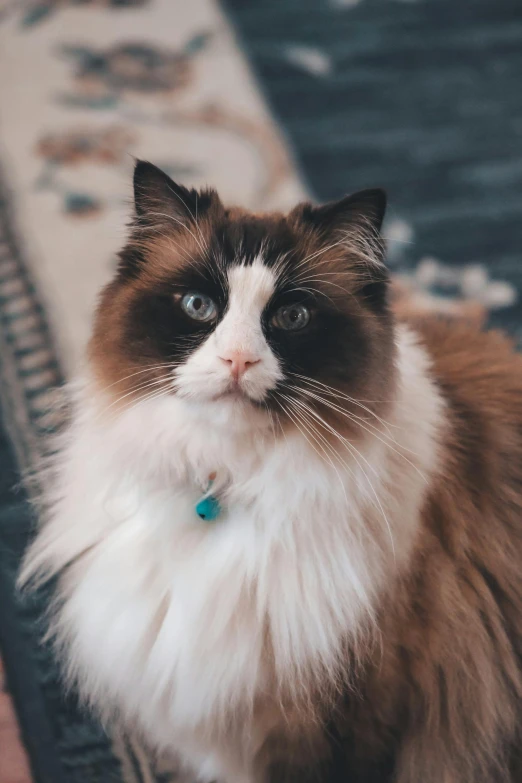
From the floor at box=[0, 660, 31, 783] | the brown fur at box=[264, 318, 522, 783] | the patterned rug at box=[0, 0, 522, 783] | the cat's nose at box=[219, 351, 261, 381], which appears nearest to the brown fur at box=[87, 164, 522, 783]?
the brown fur at box=[264, 318, 522, 783]

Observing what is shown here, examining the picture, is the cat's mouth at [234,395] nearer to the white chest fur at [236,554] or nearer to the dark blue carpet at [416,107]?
the white chest fur at [236,554]

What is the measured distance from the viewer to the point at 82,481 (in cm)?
106

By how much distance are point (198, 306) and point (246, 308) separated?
6cm

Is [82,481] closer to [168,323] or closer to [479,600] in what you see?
[168,323]

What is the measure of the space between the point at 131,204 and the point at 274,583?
50 cm

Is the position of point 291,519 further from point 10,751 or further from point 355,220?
point 10,751

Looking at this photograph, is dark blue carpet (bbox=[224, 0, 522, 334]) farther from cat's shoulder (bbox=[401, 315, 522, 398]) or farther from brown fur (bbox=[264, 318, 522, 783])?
brown fur (bbox=[264, 318, 522, 783])

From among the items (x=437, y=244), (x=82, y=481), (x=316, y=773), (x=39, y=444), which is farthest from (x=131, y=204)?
(x=437, y=244)

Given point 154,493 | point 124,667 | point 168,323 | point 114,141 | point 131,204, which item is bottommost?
point 124,667

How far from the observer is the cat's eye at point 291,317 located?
0.92 m

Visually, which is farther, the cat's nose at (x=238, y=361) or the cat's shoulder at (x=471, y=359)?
the cat's shoulder at (x=471, y=359)

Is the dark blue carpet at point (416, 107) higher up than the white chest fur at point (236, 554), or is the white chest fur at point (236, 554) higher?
the dark blue carpet at point (416, 107)

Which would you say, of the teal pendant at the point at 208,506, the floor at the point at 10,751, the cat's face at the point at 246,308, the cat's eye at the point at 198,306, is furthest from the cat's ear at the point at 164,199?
the floor at the point at 10,751

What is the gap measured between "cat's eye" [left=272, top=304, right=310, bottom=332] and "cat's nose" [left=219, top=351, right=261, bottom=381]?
0.08m
